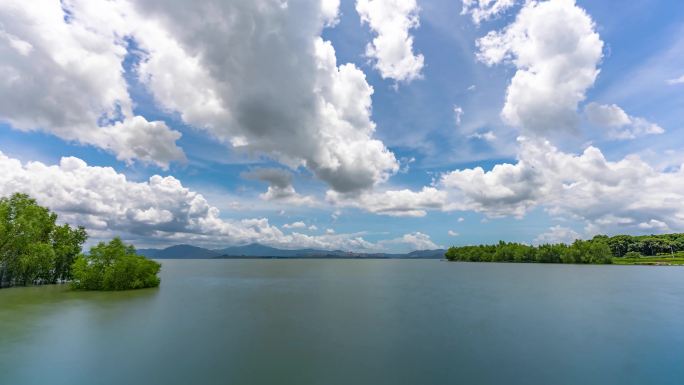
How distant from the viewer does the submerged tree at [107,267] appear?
65.2 m

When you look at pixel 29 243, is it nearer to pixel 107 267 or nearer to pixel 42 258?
pixel 42 258

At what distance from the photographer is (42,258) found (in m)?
69.8

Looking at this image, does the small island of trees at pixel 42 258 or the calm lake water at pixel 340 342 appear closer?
the calm lake water at pixel 340 342

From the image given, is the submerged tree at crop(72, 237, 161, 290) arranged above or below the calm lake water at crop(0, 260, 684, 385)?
above

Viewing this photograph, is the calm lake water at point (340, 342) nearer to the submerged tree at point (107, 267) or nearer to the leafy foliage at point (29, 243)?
the submerged tree at point (107, 267)

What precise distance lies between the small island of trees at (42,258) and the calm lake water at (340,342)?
44.6 ft

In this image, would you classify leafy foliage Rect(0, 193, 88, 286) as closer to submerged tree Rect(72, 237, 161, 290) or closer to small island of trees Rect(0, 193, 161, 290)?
small island of trees Rect(0, 193, 161, 290)

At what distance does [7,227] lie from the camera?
214 feet

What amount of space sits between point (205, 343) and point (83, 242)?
75040 millimetres

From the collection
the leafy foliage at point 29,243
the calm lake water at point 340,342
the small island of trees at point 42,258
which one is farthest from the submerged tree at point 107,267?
the calm lake water at point 340,342

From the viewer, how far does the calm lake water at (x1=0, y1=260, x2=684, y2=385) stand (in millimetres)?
21719

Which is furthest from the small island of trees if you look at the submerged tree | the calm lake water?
the calm lake water

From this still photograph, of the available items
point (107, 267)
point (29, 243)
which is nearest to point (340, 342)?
point (107, 267)

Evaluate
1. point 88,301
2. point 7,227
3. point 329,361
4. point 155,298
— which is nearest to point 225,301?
point 155,298
